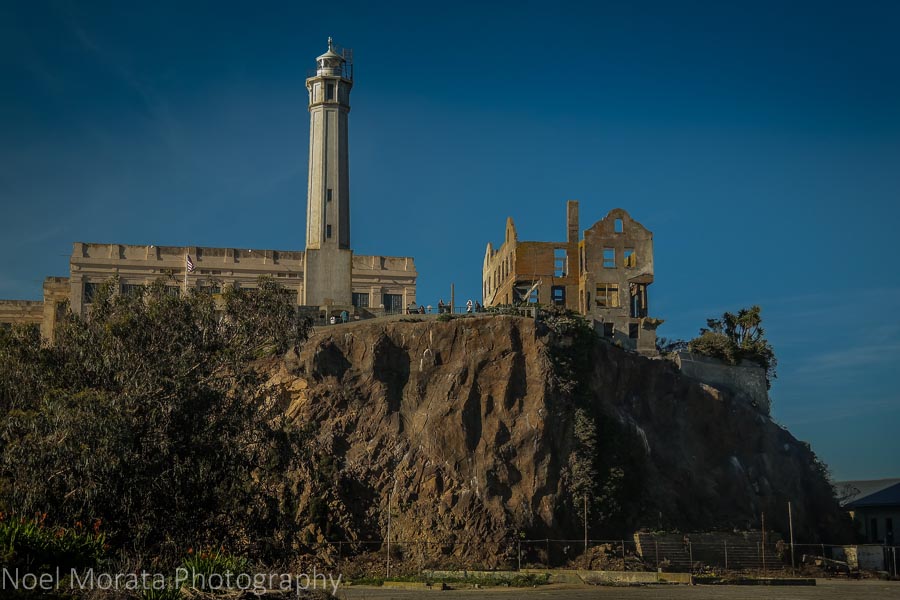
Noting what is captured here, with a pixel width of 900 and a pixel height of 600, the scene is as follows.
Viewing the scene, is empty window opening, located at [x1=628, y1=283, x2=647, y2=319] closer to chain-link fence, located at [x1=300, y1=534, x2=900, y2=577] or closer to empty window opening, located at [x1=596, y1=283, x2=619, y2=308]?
empty window opening, located at [x1=596, y1=283, x2=619, y2=308]

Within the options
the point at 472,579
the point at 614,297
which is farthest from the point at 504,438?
the point at 614,297

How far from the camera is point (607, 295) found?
65312mm

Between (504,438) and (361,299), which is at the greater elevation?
(361,299)

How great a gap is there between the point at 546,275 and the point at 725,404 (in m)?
12.5

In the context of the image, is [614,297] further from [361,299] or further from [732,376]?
[361,299]

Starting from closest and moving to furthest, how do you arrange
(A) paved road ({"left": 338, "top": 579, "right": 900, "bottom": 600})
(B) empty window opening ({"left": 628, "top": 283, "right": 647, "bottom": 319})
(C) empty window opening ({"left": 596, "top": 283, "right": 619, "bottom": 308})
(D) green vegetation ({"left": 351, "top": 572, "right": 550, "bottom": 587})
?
(A) paved road ({"left": 338, "top": 579, "right": 900, "bottom": 600}) < (D) green vegetation ({"left": 351, "top": 572, "right": 550, "bottom": 587}) < (B) empty window opening ({"left": 628, "top": 283, "right": 647, "bottom": 319}) < (C) empty window opening ({"left": 596, "top": 283, "right": 619, "bottom": 308})

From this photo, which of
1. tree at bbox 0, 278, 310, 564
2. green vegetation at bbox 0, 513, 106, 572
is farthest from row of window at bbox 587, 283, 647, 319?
green vegetation at bbox 0, 513, 106, 572

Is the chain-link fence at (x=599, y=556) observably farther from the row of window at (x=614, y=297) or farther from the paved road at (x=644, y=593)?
the row of window at (x=614, y=297)

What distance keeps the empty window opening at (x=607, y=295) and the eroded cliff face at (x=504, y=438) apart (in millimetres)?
5816

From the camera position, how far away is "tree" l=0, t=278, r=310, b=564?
33031 mm

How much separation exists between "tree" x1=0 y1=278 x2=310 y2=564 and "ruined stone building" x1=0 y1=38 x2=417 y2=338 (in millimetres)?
22610

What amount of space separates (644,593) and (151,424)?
1759cm

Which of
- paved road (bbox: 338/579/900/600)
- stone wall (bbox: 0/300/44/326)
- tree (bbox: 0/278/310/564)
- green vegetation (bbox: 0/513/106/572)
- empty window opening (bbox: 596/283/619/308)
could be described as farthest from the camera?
stone wall (bbox: 0/300/44/326)

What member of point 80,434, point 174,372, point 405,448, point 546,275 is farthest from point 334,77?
point 80,434
